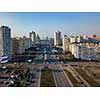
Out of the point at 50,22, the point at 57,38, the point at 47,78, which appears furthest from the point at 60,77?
the point at 50,22

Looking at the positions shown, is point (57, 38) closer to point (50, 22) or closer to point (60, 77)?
point (50, 22)

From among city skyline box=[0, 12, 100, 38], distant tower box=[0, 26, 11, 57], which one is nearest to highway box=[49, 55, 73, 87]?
Answer: city skyline box=[0, 12, 100, 38]

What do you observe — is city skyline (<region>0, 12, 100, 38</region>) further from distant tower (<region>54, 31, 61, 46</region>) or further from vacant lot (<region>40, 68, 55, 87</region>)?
vacant lot (<region>40, 68, 55, 87</region>)

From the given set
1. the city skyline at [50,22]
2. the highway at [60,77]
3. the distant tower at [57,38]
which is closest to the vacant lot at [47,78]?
the highway at [60,77]

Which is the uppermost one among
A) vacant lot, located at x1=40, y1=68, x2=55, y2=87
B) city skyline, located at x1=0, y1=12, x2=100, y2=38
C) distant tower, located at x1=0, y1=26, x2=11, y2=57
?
city skyline, located at x1=0, y1=12, x2=100, y2=38

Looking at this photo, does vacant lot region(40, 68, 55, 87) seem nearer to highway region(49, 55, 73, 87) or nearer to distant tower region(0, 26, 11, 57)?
highway region(49, 55, 73, 87)

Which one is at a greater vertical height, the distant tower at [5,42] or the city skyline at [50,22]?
the city skyline at [50,22]

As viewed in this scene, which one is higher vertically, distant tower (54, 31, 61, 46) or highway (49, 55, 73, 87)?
distant tower (54, 31, 61, 46)

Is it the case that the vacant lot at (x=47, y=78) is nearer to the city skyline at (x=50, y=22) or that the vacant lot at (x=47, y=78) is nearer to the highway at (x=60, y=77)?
the highway at (x=60, y=77)

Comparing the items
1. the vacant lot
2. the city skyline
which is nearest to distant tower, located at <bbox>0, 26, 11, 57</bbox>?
the city skyline
